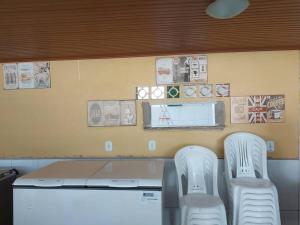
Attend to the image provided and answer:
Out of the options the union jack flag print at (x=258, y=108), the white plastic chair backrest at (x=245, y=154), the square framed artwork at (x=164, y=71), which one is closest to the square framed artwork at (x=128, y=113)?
the square framed artwork at (x=164, y=71)

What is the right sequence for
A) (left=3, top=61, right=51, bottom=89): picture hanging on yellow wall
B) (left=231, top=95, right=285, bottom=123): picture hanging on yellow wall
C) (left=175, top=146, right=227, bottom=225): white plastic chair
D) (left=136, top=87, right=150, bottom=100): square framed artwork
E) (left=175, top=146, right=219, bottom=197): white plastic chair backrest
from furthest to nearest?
(left=3, top=61, right=51, bottom=89): picture hanging on yellow wall, (left=136, top=87, right=150, bottom=100): square framed artwork, (left=231, top=95, right=285, bottom=123): picture hanging on yellow wall, (left=175, top=146, right=219, bottom=197): white plastic chair backrest, (left=175, top=146, right=227, bottom=225): white plastic chair

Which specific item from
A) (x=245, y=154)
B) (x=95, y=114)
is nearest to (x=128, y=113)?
(x=95, y=114)

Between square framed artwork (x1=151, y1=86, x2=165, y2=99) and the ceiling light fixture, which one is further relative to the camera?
square framed artwork (x1=151, y1=86, x2=165, y2=99)

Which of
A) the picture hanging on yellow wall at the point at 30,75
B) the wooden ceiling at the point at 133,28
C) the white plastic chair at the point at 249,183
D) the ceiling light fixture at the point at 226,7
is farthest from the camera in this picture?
the picture hanging on yellow wall at the point at 30,75

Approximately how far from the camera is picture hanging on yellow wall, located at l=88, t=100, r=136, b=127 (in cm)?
270

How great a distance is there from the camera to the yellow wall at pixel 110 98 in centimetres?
257

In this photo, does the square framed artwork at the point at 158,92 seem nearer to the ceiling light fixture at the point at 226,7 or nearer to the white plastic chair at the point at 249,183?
the white plastic chair at the point at 249,183

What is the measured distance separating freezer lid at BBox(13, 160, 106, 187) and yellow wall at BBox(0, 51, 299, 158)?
39cm

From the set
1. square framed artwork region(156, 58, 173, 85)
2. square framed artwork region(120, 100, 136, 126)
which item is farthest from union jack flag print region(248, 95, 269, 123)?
square framed artwork region(120, 100, 136, 126)

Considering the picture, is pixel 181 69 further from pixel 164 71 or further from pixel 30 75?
pixel 30 75

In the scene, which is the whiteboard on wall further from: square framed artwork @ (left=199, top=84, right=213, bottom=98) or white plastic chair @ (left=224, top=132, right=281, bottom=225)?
white plastic chair @ (left=224, top=132, right=281, bottom=225)

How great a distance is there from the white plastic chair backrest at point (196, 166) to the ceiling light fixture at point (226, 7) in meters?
1.34

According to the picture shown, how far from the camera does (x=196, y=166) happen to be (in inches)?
→ 98.6

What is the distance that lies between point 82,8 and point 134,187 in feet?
4.00
